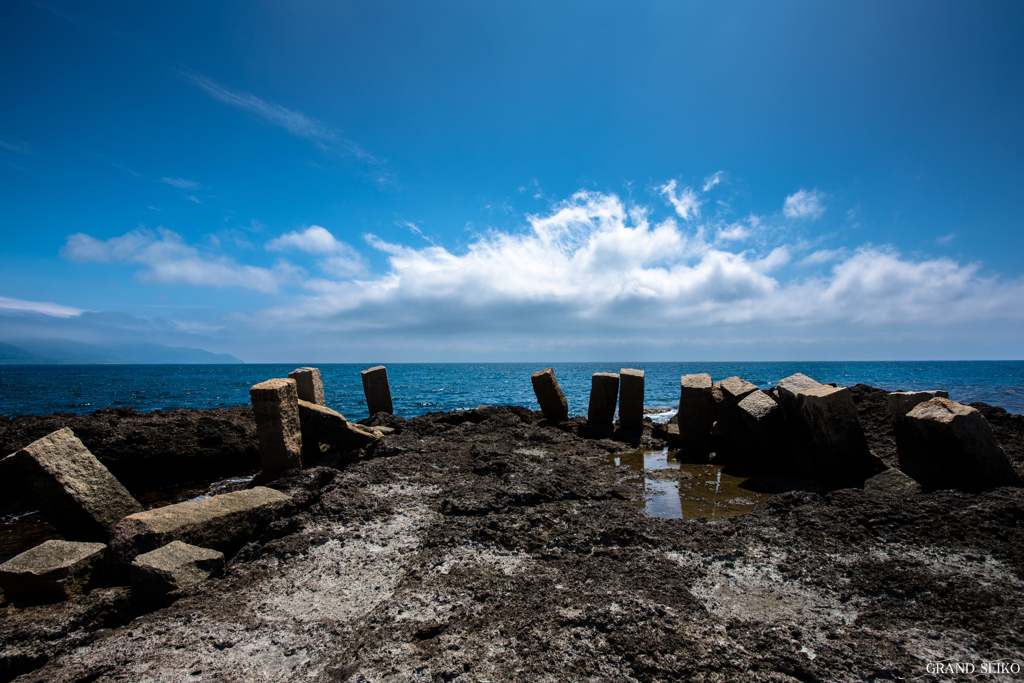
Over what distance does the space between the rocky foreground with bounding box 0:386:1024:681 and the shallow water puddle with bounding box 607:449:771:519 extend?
884mm

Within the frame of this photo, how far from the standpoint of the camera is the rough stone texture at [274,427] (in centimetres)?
634

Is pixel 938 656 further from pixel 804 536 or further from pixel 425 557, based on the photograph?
pixel 425 557

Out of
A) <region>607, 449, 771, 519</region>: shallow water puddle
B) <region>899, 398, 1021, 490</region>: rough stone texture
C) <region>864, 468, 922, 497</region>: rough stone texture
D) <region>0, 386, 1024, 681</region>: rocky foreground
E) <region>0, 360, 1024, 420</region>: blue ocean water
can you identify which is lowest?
<region>0, 360, 1024, 420</region>: blue ocean water

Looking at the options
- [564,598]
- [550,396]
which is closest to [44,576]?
[564,598]

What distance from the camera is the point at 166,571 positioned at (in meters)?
3.54

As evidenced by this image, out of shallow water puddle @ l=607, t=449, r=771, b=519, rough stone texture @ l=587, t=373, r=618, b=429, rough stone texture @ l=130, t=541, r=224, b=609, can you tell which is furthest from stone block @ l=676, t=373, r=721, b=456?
rough stone texture @ l=130, t=541, r=224, b=609

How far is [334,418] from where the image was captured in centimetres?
719

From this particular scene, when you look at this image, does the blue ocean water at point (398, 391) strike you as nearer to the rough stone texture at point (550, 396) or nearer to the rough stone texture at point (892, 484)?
the rough stone texture at point (550, 396)

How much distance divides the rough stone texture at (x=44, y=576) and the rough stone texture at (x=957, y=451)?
8454 mm

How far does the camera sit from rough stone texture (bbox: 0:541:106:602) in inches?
143

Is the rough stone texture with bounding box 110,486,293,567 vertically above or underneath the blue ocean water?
above

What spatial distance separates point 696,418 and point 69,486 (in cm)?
902

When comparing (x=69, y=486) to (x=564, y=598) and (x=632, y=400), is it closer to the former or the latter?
(x=564, y=598)

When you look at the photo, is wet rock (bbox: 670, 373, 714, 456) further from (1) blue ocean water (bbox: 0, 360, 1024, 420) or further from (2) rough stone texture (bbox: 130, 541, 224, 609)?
(1) blue ocean water (bbox: 0, 360, 1024, 420)
